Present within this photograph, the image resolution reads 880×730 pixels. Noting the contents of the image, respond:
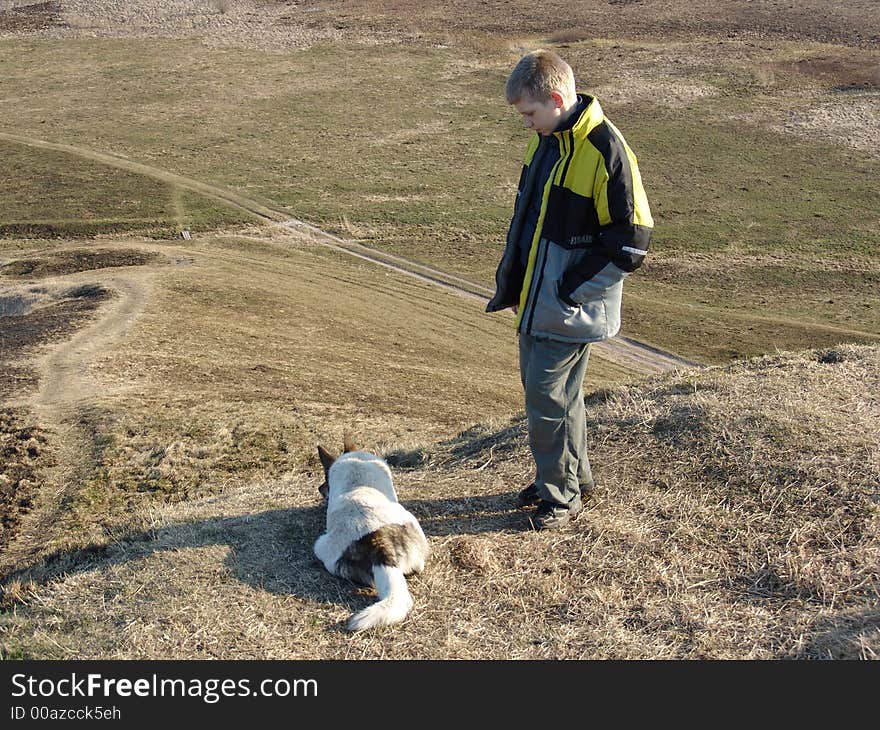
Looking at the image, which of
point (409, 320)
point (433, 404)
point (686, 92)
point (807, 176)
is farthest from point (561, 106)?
point (686, 92)

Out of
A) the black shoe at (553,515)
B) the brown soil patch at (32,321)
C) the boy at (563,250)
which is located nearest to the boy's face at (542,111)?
the boy at (563,250)

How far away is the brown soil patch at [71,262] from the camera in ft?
72.0

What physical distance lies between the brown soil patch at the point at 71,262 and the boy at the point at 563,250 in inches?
711

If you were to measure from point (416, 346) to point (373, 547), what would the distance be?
496 inches

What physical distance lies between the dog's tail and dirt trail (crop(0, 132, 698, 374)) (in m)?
15.3

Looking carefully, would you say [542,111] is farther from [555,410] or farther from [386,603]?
[386,603]

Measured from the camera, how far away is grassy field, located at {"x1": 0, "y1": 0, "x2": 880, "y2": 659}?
542 cm

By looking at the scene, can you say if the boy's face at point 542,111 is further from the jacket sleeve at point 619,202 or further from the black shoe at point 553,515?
the black shoe at point 553,515

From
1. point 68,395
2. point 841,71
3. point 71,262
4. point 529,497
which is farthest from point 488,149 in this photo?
point 529,497

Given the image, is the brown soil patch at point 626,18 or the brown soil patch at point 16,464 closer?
the brown soil patch at point 16,464

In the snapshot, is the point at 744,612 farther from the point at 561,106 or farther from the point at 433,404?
the point at 433,404

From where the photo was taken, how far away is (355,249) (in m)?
27.8

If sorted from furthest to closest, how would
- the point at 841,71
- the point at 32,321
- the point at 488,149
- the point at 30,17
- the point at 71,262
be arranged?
1. the point at 30,17
2. the point at 841,71
3. the point at 488,149
4. the point at 71,262
5. the point at 32,321

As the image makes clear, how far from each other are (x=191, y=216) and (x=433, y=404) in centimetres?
1718
